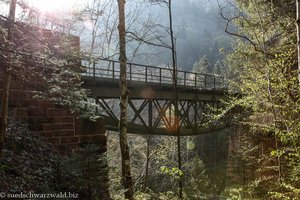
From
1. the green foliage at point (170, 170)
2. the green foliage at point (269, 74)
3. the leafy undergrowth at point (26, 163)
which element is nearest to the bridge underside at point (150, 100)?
the green foliage at point (269, 74)

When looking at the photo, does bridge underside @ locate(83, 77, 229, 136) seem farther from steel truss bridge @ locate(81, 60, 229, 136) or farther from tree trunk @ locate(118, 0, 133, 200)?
tree trunk @ locate(118, 0, 133, 200)

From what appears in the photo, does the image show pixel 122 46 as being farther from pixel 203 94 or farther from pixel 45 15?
pixel 203 94

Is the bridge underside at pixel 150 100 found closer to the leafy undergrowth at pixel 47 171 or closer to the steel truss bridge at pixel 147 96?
the steel truss bridge at pixel 147 96

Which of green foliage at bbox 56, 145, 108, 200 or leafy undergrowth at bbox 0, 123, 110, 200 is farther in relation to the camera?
green foliage at bbox 56, 145, 108, 200

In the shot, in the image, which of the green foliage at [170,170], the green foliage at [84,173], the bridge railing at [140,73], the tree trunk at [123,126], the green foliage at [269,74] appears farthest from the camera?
the bridge railing at [140,73]

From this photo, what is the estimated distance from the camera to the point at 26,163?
6.41 meters

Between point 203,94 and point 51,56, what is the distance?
1315 centimetres

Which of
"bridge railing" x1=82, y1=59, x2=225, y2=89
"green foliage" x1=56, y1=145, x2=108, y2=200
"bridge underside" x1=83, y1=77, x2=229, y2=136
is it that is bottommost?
"green foliage" x1=56, y1=145, x2=108, y2=200

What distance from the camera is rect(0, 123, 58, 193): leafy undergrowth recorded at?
5574mm

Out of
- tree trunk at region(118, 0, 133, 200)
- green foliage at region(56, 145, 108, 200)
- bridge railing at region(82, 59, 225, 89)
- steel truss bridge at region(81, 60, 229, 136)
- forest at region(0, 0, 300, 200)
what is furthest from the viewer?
steel truss bridge at region(81, 60, 229, 136)

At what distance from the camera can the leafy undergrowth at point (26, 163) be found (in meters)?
5.57

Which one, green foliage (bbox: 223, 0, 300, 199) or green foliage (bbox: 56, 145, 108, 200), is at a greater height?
green foliage (bbox: 223, 0, 300, 199)

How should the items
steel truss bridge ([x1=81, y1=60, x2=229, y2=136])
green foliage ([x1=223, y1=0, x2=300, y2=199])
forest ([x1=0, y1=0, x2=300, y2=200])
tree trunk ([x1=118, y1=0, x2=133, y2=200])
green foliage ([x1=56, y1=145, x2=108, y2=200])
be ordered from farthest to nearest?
steel truss bridge ([x1=81, y1=60, x2=229, y2=136]), green foliage ([x1=223, y1=0, x2=300, y2=199]), tree trunk ([x1=118, y1=0, x2=133, y2=200]), green foliage ([x1=56, y1=145, x2=108, y2=200]), forest ([x1=0, y1=0, x2=300, y2=200])

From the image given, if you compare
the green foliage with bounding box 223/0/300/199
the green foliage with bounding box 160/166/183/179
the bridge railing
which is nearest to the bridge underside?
the bridge railing
